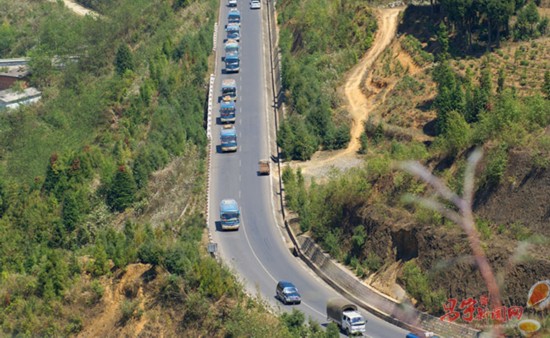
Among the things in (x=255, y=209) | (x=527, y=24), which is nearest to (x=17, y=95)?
(x=255, y=209)

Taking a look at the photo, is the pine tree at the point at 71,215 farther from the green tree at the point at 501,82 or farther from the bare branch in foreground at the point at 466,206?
the green tree at the point at 501,82

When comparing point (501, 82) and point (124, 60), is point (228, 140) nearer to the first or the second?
point (501, 82)

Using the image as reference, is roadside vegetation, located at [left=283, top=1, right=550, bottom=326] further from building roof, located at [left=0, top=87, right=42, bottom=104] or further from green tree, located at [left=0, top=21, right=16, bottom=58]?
green tree, located at [left=0, top=21, right=16, bottom=58]

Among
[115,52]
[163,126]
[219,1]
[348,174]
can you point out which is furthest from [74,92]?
[348,174]

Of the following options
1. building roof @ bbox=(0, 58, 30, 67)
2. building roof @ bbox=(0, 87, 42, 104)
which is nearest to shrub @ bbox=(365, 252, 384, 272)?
building roof @ bbox=(0, 87, 42, 104)

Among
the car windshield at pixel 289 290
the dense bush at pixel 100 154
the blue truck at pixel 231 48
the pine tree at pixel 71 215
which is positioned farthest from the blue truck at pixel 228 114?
the car windshield at pixel 289 290

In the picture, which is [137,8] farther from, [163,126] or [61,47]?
[163,126]
